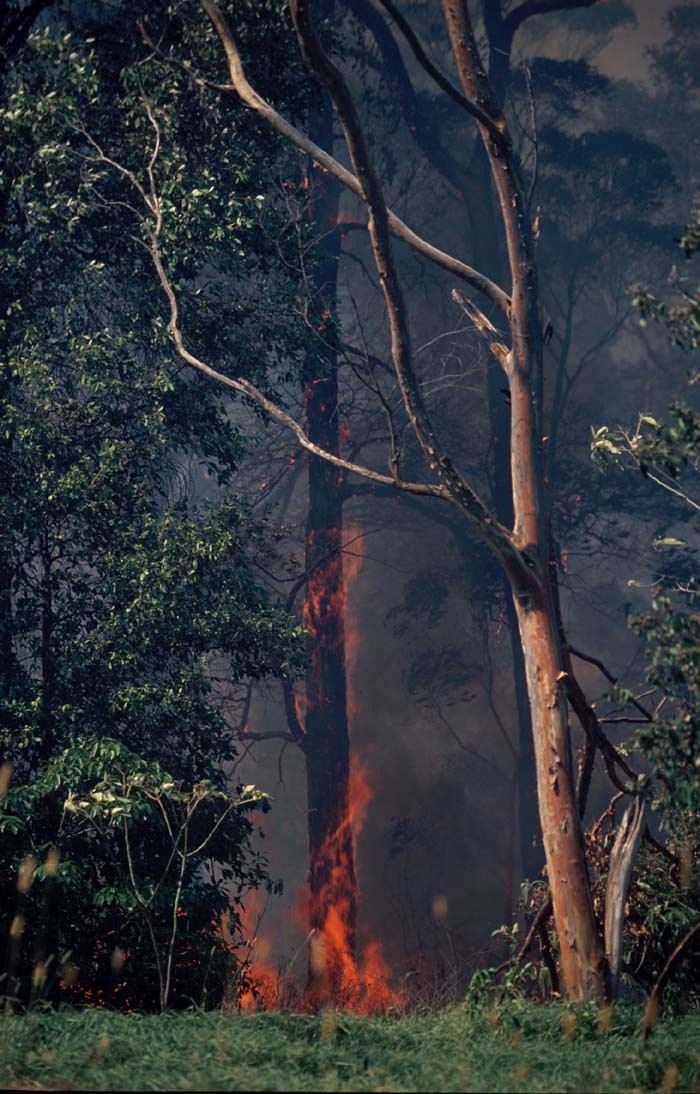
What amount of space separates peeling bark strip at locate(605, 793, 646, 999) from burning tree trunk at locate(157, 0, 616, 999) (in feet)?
0.52

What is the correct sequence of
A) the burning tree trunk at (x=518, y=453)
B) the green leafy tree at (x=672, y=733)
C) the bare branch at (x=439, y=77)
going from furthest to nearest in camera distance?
the burning tree trunk at (x=518, y=453)
the bare branch at (x=439, y=77)
the green leafy tree at (x=672, y=733)

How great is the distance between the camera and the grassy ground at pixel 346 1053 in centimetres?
552

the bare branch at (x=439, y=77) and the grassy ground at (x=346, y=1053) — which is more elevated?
the bare branch at (x=439, y=77)

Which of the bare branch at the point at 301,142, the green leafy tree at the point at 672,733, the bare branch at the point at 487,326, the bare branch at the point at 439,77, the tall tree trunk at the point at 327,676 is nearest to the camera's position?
the green leafy tree at the point at 672,733

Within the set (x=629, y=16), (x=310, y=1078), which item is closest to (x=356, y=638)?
(x=629, y=16)

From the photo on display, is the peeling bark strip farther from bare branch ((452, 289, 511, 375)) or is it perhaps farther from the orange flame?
the orange flame

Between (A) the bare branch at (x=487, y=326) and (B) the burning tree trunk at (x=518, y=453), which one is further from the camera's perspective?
(A) the bare branch at (x=487, y=326)

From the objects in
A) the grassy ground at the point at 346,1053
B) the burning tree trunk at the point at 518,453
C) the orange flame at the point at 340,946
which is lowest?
the grassy ground at the point at 346,1053

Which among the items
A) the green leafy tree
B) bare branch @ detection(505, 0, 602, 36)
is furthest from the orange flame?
bare branch @ detection(505, 0, 602, 36)

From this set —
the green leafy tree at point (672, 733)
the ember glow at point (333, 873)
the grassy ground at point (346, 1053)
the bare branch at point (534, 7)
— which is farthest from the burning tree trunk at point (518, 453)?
the bare branch at point (534, 7)

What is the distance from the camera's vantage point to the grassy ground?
217 inches

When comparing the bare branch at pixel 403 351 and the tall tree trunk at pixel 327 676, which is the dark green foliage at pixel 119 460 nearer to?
the bare branch at pixel 403 351

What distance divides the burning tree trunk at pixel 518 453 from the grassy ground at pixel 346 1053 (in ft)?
4.43

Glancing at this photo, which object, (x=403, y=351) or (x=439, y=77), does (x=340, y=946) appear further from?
(x=439, y=77)
